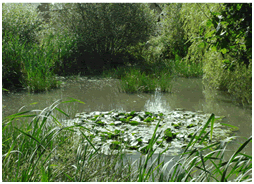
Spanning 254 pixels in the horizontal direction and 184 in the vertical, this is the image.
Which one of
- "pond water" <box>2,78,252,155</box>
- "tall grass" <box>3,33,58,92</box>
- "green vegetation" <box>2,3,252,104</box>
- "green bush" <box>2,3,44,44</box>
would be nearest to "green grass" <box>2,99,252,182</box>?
"pond water" <box>2,78,252,155</box>

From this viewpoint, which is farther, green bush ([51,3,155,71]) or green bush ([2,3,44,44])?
green bush ([51,3,155,71])

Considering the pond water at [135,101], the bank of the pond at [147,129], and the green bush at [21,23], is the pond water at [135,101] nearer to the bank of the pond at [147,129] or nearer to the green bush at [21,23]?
the bank of the pond at [147,129]

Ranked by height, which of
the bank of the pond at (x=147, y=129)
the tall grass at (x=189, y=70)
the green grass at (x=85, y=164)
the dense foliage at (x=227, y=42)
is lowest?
the bank of the pond at (x=147, y=129)

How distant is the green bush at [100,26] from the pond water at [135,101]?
3.54m

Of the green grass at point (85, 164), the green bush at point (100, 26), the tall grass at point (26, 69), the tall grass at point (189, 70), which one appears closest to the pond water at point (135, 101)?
the tall grass at point (26, 69)

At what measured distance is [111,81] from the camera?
366 inches

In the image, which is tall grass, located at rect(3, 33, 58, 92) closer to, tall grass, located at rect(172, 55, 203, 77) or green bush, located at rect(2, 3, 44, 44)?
green bush, located at rect(2, 3, 44, 44)

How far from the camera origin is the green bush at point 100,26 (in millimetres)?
11742

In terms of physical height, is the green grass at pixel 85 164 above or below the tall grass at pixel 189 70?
above

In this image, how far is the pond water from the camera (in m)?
5.43

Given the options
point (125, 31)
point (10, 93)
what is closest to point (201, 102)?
point (10, 93)

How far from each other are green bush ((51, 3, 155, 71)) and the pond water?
3.54 meters

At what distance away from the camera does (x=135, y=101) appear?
6.50 metres

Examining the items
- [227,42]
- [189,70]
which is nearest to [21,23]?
[189,70]
